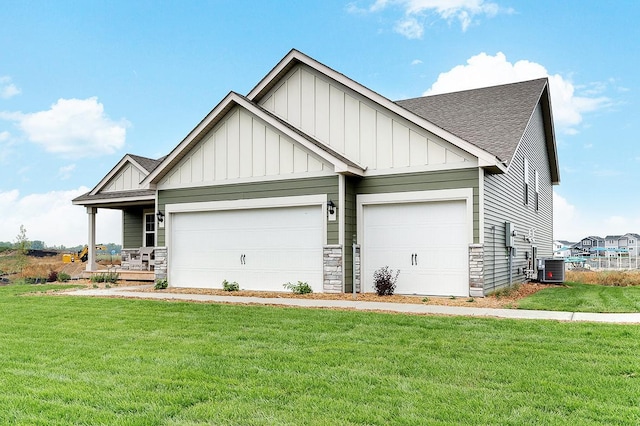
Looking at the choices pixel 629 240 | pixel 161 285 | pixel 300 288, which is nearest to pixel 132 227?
pixel 161 285

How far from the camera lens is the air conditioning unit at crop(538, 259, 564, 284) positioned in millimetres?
17109

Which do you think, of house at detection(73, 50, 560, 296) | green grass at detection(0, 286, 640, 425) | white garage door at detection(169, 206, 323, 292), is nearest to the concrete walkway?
green grass at detection(0, 286, 640, 425)

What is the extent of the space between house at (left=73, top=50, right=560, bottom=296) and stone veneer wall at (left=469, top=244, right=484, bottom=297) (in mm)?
23

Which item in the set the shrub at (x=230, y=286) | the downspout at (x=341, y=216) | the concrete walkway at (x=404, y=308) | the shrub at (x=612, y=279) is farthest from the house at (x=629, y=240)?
the concrete walkway at (x=404, y=308)

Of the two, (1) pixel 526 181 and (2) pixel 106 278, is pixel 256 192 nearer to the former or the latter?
(2) pixel 106 278

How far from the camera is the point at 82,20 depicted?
50.5 feet

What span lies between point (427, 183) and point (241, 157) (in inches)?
207

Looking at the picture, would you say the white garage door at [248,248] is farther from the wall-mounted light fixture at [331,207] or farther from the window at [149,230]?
the window at [149,230]

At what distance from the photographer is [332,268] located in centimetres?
1253

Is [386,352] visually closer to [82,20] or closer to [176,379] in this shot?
[176,379]

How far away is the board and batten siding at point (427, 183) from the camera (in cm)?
1162

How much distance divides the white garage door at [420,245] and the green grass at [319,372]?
3889 mm

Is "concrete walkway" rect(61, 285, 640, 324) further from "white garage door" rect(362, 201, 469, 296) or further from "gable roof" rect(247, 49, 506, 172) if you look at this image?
"gable roof" rect(247, 49, 506, 172)

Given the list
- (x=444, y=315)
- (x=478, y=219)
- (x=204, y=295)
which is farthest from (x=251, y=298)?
(x=478, y=219)
